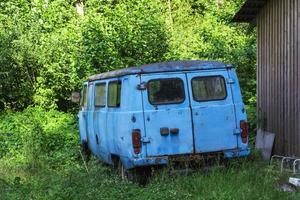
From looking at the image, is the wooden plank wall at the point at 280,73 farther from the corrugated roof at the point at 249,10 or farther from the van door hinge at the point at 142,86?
the van door hinge at the point at 142,86

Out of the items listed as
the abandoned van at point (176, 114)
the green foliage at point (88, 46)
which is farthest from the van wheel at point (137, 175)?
the green foliage at point (88, 46)

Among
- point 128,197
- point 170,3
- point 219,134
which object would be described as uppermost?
point 170,3

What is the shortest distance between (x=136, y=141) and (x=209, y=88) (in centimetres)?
173

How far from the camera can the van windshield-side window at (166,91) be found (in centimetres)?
1044

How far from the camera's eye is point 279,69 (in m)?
13.9

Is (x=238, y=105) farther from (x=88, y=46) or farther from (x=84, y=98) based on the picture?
(x=88, y=46)

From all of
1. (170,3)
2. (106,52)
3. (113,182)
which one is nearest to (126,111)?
(113,182)

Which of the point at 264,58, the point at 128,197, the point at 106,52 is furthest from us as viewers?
the point at 106,52

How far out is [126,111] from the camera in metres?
10.3

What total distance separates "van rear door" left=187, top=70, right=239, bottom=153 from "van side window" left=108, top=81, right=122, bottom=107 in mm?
1375

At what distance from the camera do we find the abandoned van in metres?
10.2

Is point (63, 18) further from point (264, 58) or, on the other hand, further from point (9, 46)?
point (264, 58)

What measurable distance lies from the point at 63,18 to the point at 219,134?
1675 centimetres

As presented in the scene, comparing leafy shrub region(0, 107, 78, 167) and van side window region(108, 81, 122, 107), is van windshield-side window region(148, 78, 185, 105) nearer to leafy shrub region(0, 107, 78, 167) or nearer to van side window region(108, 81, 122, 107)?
van side window region(108, 81, 122, 107)
